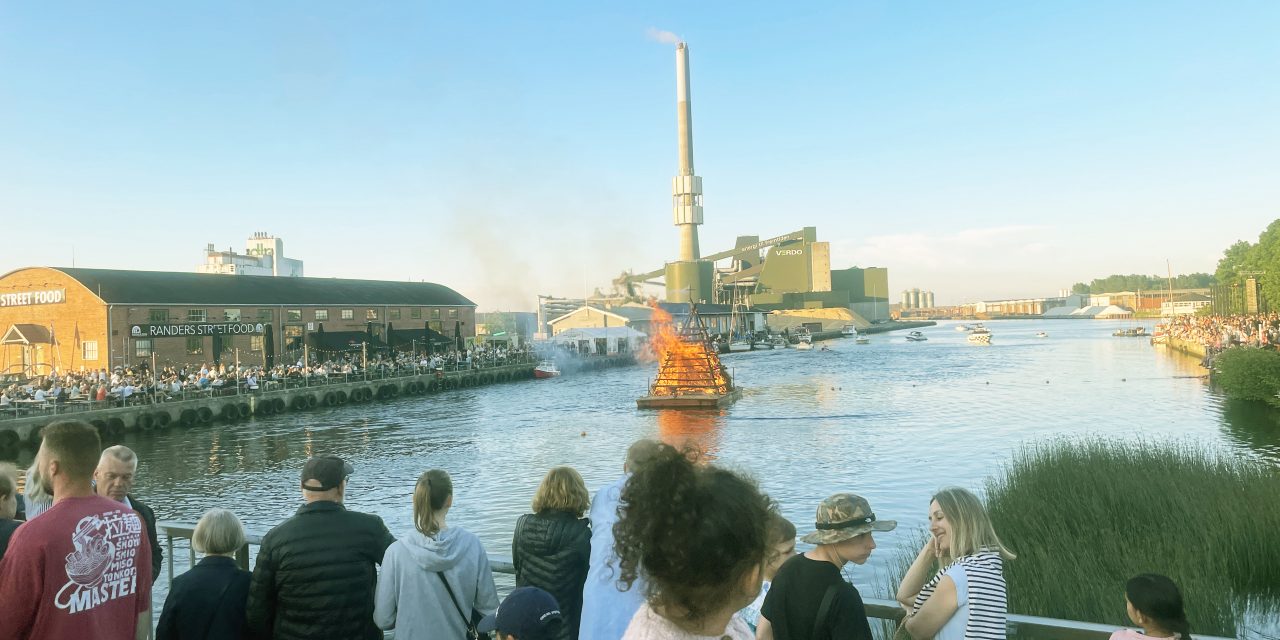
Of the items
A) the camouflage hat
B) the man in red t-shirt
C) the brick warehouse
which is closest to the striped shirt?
the camouflage hat

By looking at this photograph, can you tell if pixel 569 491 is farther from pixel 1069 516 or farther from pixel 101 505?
pixel 1069 516

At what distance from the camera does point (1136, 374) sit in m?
54.5

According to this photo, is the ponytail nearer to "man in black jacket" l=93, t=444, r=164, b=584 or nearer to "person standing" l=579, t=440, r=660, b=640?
"person standing" l=579, t=440, r=660, b=640

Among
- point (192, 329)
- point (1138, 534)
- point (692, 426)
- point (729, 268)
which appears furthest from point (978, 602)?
point (729, 268)

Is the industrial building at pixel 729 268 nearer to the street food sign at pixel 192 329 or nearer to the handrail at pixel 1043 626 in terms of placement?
the street food sign at pixel 192 329

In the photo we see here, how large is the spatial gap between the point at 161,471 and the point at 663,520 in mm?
31039

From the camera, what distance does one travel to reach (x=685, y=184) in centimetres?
15525

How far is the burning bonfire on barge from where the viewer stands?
45.5 meters

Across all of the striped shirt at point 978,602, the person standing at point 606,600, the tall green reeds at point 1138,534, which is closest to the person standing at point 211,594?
the person standing at point 606,600

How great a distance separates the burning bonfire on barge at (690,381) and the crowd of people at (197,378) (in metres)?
21.7

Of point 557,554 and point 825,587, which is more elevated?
point 825,587

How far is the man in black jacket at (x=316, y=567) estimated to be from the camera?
468 cm

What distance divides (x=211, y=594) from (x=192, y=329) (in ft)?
180

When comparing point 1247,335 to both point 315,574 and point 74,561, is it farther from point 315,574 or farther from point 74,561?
point 74,561
